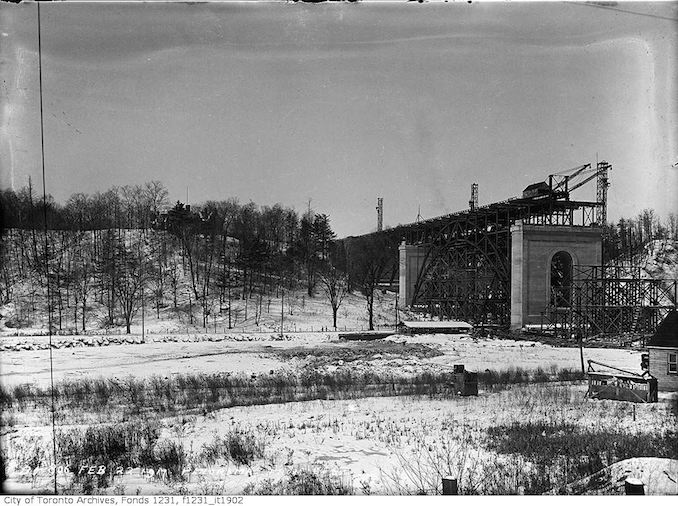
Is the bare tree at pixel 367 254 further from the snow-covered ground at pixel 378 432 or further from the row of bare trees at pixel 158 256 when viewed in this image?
the snow-covered ground at pixel 378 432

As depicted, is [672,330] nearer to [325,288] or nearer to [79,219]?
[325,288]

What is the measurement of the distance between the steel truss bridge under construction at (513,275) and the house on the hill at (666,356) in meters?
13.5

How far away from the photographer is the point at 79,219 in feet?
199

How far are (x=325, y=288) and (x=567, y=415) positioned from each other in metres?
49.1

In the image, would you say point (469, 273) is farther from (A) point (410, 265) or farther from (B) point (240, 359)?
(B) point (240, 359)

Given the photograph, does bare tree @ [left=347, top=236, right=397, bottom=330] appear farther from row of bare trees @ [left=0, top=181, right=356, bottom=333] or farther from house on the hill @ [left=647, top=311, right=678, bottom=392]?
house on the hill @ [left=647, top=311, right=678, bottom=392]

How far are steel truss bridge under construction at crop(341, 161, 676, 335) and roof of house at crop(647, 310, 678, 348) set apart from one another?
13271 mm

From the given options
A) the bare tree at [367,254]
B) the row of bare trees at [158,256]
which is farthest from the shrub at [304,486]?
the bare tree at [367,254]

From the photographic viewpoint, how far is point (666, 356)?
658 inches

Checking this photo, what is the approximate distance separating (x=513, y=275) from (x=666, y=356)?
23.2 m

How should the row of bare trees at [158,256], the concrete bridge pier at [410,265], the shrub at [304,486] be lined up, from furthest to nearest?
the concrete bridge pier at [410,265] → the row of bare trees at [158,256] → the shrub at [304,486]

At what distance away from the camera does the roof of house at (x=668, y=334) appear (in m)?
16.5

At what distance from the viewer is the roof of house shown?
16.5 m

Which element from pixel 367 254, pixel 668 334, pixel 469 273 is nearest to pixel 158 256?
pixel 367 254
